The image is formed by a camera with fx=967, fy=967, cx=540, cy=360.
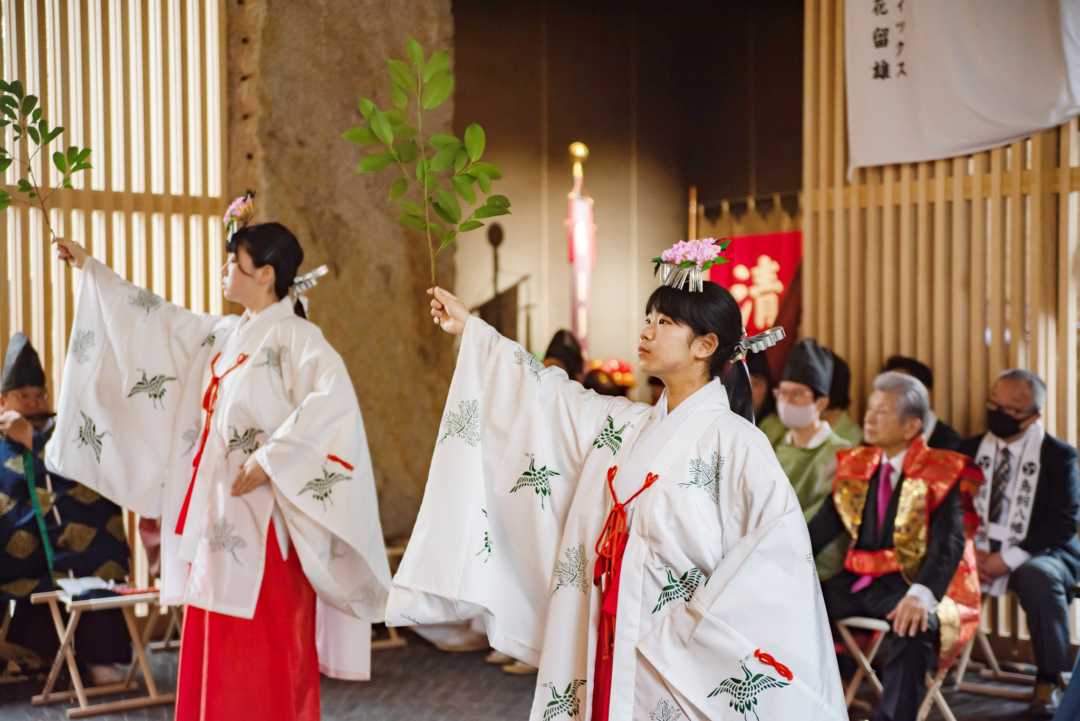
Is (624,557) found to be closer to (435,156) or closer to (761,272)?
(435,156)

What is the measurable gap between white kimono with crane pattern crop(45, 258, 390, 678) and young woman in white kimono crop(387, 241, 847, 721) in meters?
0.76

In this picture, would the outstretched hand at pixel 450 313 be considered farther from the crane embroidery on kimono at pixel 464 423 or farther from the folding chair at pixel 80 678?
the folding chair at pixel 80 678

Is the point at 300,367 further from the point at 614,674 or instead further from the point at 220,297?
the point at 220,297

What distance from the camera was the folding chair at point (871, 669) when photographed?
3.49m

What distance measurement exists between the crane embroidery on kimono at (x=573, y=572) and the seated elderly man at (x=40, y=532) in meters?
2.86

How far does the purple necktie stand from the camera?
12.1 feet

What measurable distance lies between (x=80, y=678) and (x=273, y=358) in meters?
2.00

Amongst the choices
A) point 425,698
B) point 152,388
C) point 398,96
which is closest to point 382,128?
point 398,96

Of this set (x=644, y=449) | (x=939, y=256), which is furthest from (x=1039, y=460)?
(x=644, y=449)

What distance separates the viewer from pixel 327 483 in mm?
3053

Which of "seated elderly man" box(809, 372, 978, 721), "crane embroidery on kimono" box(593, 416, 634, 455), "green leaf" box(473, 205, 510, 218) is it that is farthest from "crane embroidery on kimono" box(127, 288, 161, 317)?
"seated elderly man" box(809, 372, 978, 721)

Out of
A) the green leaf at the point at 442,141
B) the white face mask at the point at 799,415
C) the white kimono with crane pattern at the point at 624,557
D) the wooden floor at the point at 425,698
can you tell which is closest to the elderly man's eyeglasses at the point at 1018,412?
the white face mask at the point at 799,415

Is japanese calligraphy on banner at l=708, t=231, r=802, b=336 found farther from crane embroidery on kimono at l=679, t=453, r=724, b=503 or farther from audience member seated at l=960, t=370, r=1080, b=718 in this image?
crane embroidery on kimono at l=679, t=453, r=724, b=503

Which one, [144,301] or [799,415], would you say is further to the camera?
[799,415]
